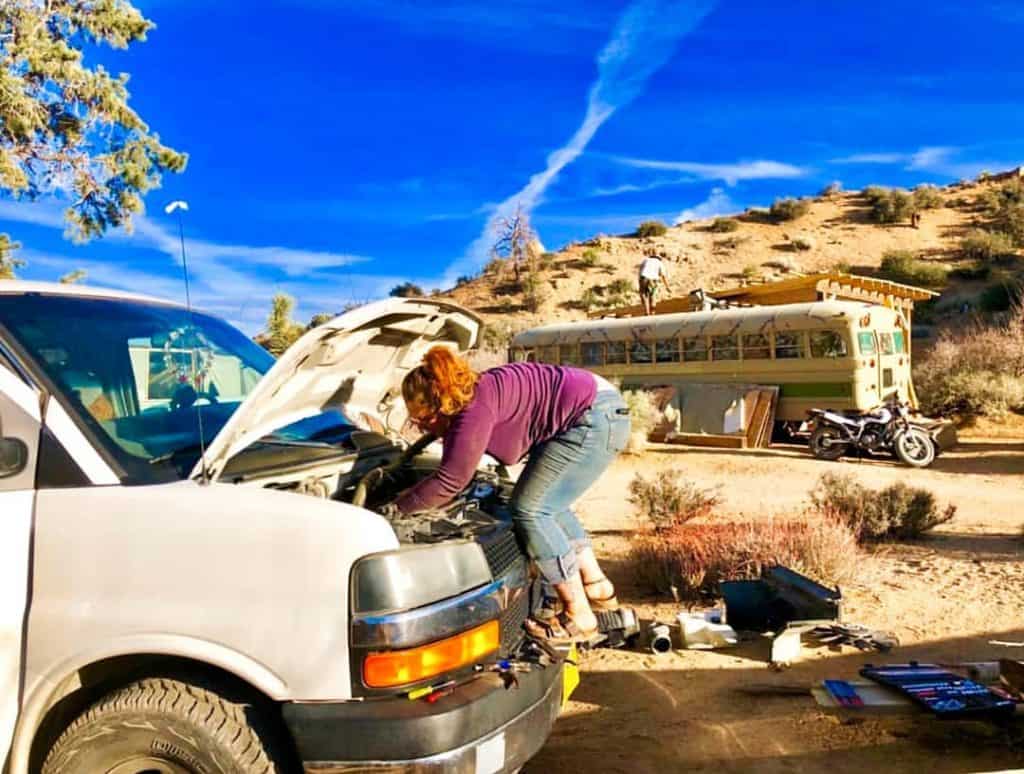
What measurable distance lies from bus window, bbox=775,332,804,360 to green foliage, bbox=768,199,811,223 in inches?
1458

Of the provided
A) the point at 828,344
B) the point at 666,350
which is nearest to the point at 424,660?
the point at 828,344

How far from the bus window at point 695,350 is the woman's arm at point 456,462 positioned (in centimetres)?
1503

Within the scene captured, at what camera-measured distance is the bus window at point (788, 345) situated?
16109 millimetres

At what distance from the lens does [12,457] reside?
2381 millimetres

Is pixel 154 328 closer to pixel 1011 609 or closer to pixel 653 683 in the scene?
pixel 653 683

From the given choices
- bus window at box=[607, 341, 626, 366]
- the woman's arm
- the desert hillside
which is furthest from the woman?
the desert hillside

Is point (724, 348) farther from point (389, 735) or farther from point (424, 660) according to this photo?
point (389, 735)

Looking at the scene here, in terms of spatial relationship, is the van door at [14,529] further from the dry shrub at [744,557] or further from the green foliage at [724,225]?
the green foliage at [724,225]

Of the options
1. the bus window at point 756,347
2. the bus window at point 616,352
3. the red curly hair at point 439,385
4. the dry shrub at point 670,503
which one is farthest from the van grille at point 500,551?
the bus window at point 616,352

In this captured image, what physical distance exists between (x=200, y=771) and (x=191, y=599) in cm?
46

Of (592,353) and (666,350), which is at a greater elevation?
(592,353)

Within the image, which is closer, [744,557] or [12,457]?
[12,457]

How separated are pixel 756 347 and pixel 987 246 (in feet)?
93.3

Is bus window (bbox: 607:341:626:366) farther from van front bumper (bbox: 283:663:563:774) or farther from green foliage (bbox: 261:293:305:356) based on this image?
van front bumper (bbox: 283:663:563:774)
